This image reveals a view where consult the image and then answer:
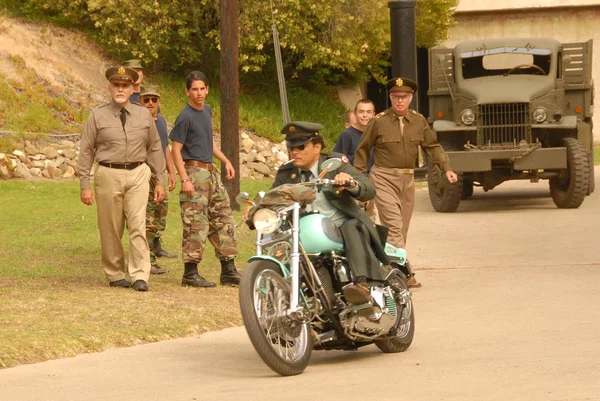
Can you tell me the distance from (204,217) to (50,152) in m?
16.1

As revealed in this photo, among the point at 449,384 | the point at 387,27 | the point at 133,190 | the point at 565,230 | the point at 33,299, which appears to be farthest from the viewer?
the point at 387,27

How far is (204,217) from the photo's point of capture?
480 inches

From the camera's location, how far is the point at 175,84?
118ft

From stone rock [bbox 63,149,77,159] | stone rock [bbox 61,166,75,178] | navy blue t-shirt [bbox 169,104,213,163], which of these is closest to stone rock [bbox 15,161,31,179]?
stone rock [bbox 61,166,75,178]

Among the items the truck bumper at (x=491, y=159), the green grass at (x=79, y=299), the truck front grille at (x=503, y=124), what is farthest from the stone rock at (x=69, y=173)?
the truck bumper at (x=491, y=159)

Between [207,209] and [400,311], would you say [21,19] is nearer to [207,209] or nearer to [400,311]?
[207,209]

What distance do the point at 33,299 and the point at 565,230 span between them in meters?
8.50

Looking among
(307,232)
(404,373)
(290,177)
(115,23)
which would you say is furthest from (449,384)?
(115,23)

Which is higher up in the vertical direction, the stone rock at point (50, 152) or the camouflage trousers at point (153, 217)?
the camouflage trousers at point (153, 217)

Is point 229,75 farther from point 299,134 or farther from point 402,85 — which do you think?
point 299,134

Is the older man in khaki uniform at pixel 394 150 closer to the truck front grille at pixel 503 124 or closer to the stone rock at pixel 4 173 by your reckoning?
the truck front grille at pixel 503 124

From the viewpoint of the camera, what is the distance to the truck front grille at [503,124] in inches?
812

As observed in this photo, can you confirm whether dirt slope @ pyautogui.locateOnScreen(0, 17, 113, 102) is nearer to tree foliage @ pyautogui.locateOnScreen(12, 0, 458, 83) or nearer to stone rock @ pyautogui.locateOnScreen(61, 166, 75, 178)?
tree foliage @ pyautogui.locateOnScreen(12, 0, 458, 83)

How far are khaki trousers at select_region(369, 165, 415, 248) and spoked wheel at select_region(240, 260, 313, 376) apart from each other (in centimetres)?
456
